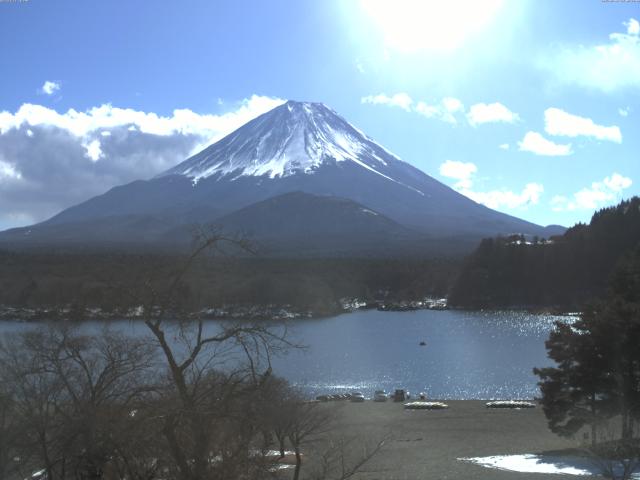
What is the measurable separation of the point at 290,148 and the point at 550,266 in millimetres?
92002

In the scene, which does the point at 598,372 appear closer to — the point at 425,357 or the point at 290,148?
the point at 425,357

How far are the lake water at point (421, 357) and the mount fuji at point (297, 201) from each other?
155 feet

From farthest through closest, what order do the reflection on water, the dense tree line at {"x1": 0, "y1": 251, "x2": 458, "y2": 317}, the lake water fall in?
1. the dense tree line at {"x1": 0, "y1": 251, "x2": 458, "y2": 317}
2. the reflection on water
3. the lake water

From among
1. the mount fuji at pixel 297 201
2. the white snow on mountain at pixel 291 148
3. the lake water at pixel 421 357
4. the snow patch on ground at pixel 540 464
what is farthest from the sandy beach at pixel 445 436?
the white snow on mountain at pixel 291 148

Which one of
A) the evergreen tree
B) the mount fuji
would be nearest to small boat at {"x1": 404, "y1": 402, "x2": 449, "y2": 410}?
the evergreen tree

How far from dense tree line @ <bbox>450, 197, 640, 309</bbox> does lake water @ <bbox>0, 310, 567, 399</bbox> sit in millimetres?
11767

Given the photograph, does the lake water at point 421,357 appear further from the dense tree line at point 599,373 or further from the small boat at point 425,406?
the dense tree line at point 599,373

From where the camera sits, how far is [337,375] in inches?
1182

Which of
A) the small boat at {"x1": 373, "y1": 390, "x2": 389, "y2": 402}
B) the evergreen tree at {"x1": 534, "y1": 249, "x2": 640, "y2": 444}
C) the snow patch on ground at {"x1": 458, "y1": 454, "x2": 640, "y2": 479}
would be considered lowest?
the small boat at {"x1": 373, "y1": 390, "x2": 389, "y2": 402}

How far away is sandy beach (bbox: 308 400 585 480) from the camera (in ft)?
41.0

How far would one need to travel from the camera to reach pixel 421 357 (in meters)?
35.7

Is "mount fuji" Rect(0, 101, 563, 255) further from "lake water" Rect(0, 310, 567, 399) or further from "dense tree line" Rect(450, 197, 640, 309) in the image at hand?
"lake water" Rect(0, 310, 567, 399)

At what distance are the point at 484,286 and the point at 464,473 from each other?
193 ft

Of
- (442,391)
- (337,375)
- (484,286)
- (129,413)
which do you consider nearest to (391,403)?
(442,391)
